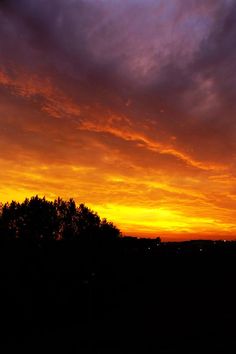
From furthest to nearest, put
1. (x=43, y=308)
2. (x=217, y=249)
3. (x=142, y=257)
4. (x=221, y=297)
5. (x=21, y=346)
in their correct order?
(x=217, y=249) → (x=142, y=257) → (x=221, y=297) → (x=43, y=308) → (x=21, y=346)

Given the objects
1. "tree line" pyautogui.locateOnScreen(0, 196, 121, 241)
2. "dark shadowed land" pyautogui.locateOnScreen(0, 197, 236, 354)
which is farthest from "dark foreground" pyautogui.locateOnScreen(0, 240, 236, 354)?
"tree line" pyautogui.locateOnScreen(0, 196, 121, 241)

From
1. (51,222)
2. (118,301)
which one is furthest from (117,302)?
A: (51,222)

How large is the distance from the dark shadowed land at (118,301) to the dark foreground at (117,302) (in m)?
0.05

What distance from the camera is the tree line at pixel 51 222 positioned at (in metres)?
65.6

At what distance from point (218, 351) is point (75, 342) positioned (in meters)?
6.65

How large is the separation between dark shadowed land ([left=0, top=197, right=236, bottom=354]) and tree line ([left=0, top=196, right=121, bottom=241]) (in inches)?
1143

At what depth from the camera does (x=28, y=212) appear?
223 ft

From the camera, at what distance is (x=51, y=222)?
68.9 metres

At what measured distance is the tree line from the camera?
6562cm

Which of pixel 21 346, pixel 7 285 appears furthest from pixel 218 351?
pixel 7 285

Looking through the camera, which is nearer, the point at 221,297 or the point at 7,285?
the point at 7,285

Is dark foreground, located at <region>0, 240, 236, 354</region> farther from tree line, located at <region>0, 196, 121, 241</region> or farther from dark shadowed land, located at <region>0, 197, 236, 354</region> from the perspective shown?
tree line, located at <region>0, 196, 121, 241</region>

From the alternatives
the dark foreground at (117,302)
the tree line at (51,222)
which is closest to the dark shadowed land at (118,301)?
the dark foreground at (117,302)

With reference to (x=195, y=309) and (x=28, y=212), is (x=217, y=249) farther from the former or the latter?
(x=28, y=212)
